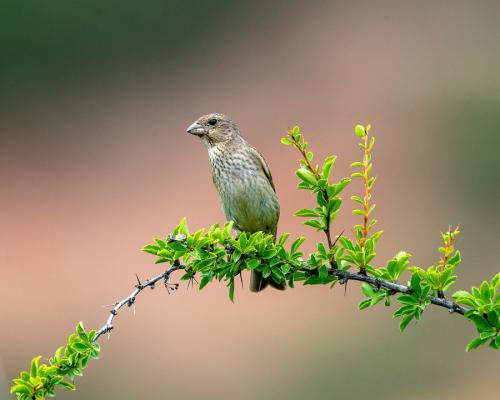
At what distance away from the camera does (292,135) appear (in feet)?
10.6

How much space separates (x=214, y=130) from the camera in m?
5.87

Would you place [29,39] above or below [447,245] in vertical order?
above

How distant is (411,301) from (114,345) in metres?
9.48

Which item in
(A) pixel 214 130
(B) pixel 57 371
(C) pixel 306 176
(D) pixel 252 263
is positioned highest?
(A) pixel 214 130

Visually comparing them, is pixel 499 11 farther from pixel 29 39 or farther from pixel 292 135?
pixel 292 135

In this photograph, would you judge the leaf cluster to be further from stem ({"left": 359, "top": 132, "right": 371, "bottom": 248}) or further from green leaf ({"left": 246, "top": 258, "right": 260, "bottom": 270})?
stem ({"left": 359, "top": 132, "right": 371, "bottom": 248})

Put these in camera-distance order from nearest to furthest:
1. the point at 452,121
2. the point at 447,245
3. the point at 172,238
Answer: the point at 447,245 → the point at 172,238 → the point at 452,121

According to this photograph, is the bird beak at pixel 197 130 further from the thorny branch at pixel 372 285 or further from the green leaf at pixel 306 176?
the green leaf at pixel 306 176

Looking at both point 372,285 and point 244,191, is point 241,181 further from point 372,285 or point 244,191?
point 372,285

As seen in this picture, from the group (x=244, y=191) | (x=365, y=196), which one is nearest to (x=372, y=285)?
(x=365, y=196)

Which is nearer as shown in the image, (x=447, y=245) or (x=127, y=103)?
Result: (x=447, y=245)

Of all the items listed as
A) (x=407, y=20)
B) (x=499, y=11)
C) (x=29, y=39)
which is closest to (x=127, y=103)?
(x=29, y=39)

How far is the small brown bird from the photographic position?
557cm

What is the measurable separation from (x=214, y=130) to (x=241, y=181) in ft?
1.60
